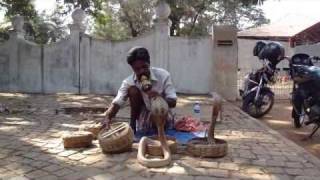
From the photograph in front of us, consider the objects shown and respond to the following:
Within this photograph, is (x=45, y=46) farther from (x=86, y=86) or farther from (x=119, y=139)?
(x=119, y=139)

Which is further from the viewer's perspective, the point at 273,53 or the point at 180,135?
the point at 273,53

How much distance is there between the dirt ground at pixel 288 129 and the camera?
6.56 metres

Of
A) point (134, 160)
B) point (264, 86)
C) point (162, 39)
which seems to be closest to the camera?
point (134, 160)

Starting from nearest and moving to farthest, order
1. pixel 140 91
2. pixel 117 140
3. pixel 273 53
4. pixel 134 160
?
pixel 134 160 < pixel 117 140 < pixel 140 91 < pixel 273 53

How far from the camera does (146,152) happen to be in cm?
506

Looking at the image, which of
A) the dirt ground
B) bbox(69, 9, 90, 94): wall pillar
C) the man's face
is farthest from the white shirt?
bbox(69, 9, 90, 94): wall pillar

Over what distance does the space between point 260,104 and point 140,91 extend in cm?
437

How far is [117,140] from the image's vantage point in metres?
5.10

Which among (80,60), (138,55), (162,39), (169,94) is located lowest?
(169,94)

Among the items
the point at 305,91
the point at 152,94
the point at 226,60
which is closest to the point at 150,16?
the point at 226,60

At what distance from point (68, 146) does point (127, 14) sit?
21962 mm

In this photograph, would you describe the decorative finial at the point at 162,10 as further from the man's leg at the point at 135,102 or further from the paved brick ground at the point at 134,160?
the man's leg at the point at 135,102

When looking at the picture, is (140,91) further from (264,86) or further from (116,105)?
(264,86)

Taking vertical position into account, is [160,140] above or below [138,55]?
below
